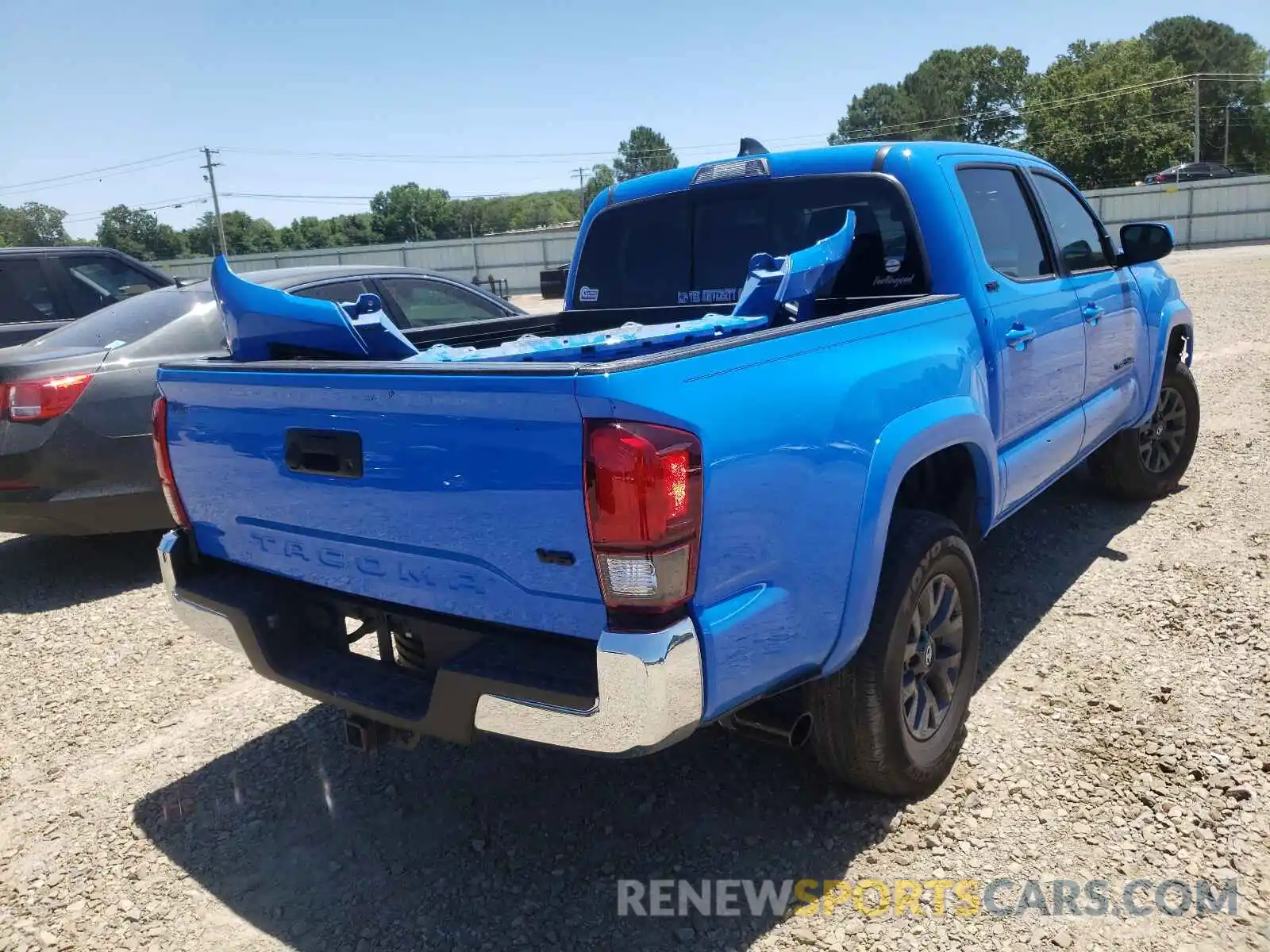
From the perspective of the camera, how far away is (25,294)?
25.6 ft

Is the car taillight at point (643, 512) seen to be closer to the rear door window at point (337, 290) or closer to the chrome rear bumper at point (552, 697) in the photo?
the chrome rear bumper at point (552, 697)

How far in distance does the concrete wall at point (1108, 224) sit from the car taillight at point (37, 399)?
86.8ft

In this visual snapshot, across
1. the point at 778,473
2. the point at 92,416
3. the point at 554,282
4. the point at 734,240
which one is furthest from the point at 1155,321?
the point at 92,416

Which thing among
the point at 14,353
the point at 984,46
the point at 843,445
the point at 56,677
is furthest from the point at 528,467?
the point at 984,46

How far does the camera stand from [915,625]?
2.81 m

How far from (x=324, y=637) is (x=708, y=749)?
1.36 meters

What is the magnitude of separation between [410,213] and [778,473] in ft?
375

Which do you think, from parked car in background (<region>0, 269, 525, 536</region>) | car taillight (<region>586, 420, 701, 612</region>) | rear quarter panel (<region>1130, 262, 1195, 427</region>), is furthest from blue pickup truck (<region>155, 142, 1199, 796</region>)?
parked car in background (<region>0, 269, 525, 536</region>)

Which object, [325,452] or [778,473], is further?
[325,452]

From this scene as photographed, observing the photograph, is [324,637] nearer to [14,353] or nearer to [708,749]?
[708,749]

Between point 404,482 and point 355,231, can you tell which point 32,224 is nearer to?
point 355,231

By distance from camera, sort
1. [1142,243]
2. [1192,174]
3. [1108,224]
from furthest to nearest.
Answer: [1192,174] < [1108,224] < [1142,243]

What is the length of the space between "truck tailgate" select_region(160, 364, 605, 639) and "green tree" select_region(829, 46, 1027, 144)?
89.1 meters

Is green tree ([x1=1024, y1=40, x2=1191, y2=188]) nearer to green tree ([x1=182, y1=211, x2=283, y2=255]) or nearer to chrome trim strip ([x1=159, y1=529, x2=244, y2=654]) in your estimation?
chrome trim strip ([x1=159, y1=529, x2=244, y2=654])
